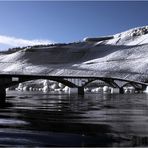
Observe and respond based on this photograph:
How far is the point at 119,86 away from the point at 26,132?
156 meters

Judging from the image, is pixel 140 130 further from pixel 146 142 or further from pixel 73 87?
pixel 73 87

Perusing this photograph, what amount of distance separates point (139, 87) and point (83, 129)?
6654 inches

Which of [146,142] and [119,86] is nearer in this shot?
[146,142]

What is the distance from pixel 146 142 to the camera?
2566cm

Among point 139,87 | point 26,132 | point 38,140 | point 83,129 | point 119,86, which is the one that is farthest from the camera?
point 139,87

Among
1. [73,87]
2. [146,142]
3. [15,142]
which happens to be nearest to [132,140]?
[146,142]

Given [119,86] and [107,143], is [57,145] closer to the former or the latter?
[107,143]

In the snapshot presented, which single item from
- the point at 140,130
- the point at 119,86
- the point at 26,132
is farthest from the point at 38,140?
the point at 119,86

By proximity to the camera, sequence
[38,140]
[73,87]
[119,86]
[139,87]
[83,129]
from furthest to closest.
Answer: [139,87] < [119,86] < [73,87] < [83,129] < [38,140]

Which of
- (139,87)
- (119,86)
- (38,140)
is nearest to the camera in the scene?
(38,140)

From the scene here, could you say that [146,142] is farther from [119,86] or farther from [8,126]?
[119,86]

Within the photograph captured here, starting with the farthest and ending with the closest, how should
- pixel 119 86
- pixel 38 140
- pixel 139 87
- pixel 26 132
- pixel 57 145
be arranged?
pixel 139 87 < pixel 119 86 < pixel 26 132 < pixel 38 140 < pixel 57 145

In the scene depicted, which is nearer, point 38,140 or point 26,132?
point 38,140

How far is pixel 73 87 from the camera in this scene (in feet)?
531
